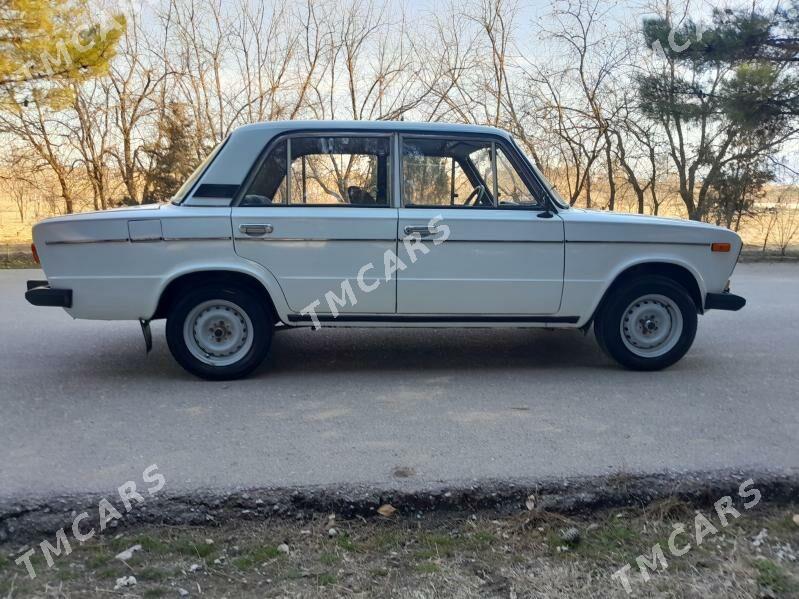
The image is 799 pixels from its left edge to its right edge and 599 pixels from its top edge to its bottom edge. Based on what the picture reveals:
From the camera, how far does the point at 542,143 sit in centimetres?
1486

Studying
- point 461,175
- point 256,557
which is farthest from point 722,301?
point 256,557

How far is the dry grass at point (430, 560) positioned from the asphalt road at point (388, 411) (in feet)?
1.24

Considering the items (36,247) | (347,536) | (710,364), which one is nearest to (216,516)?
(347,536)

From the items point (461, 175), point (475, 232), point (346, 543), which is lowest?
point (346, 543)

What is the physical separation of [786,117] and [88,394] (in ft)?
→ 39.2

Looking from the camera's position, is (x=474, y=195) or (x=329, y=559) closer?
(x=329, y=559)

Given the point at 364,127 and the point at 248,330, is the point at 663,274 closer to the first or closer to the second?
A: the point at 364,127

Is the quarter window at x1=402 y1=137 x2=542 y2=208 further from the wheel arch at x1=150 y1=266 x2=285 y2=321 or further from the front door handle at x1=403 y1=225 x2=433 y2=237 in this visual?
the wheel arch at x1=150 y1=266 x2=285 y2=321

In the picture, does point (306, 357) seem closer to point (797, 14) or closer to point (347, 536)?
point (347, 536)

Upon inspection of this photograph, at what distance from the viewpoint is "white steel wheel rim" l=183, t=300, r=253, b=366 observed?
16.4 ft

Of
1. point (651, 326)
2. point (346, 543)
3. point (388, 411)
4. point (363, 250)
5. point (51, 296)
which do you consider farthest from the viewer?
point (651, 326)

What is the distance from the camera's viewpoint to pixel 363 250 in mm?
4926

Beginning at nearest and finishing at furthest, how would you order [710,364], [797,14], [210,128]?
1. [710,364]
2. [797,14]
3. [210,128]

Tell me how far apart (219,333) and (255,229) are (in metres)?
0.86
